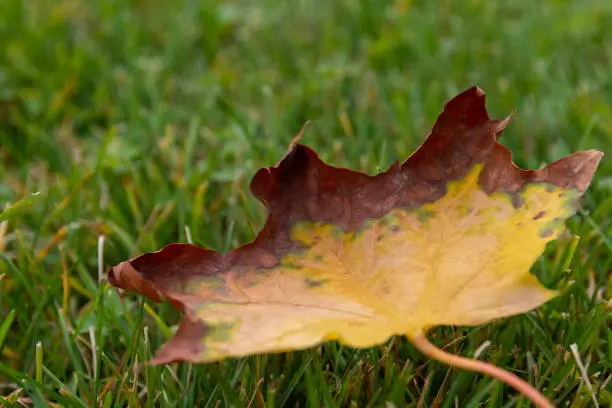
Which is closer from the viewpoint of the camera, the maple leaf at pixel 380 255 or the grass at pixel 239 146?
the maple leaf at pixel 380 255

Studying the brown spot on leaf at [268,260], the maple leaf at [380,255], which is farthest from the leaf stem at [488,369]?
the brown spot on leaf at [268,260]

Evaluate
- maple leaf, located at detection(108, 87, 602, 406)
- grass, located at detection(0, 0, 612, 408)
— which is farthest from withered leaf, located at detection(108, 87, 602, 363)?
grass, located at detection(0, 0, 612, 408)

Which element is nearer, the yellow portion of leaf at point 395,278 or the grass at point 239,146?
the yellow portion of leaf at point 395,278

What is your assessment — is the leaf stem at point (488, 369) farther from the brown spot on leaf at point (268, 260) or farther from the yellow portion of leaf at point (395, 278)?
the brown spot on leaf at point (268, 260)

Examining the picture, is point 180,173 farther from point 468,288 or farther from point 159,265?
point 468,288

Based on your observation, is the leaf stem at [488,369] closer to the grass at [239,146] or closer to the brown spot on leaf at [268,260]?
the grass at [239,146]

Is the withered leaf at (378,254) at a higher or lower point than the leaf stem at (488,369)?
higher

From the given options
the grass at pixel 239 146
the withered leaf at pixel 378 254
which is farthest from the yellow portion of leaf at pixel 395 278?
the grass at pixel 239 146
